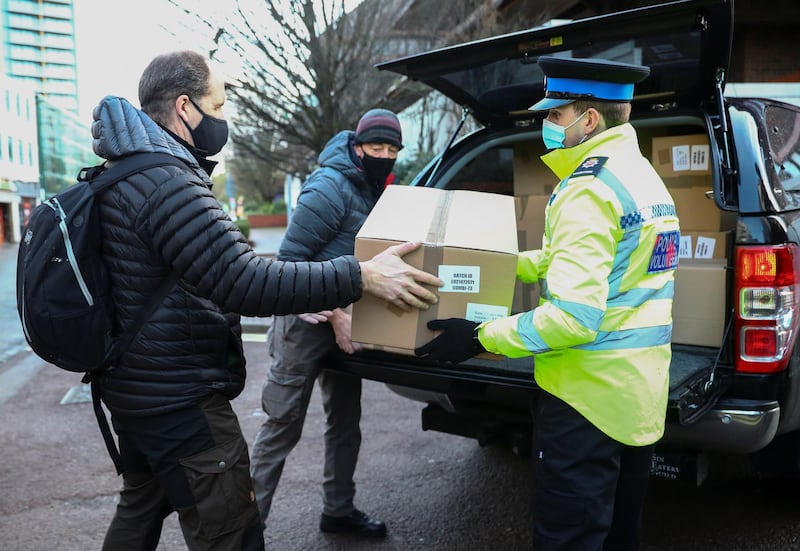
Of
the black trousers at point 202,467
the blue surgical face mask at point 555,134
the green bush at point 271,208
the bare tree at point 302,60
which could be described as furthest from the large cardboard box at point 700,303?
the green bush at point 271,208

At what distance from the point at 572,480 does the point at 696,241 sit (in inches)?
71.3

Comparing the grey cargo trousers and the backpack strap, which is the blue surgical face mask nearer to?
the backpack strap

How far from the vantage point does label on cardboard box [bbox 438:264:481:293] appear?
206 centimetres

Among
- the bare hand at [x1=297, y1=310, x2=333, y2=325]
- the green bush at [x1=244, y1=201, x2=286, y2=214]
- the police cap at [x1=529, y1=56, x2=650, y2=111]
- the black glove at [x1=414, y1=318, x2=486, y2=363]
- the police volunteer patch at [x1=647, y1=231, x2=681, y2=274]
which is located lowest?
the green bush at [x1=244, y1=201, x2=286, y2=214]

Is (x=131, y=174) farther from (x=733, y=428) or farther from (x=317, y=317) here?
(x=733, y=428)

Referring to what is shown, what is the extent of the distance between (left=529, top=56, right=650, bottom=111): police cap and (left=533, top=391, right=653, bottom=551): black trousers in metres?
0.90

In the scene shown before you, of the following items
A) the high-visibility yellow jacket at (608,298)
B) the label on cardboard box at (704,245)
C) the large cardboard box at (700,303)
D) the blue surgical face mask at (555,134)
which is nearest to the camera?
the high-visibility yellow jacket at (608,298)

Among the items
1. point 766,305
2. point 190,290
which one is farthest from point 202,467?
point 766,305

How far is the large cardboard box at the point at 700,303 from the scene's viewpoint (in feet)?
8.96

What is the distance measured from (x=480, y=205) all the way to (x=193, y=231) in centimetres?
101

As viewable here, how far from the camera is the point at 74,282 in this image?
1762 millimetres

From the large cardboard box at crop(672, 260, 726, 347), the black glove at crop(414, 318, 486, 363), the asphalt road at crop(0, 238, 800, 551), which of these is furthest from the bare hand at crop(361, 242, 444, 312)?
the asphalt road at crop(0, 238, 800, 551)

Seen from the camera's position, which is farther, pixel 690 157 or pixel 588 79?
pixel 690 157

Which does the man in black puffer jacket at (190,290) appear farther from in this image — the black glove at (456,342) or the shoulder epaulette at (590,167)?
the shoulder epaulette at (590,167)
